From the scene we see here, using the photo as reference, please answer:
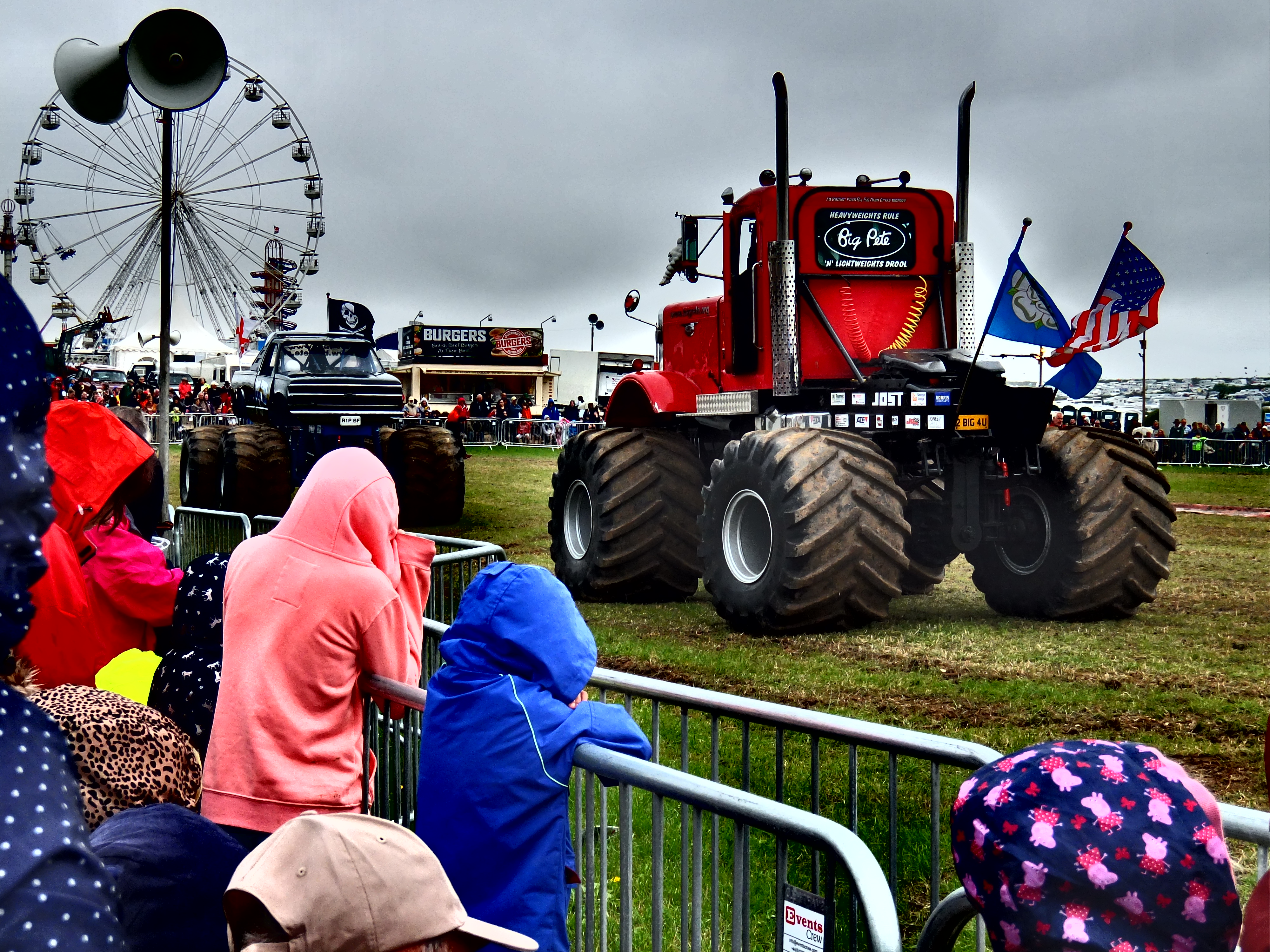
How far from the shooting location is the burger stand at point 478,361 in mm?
74188

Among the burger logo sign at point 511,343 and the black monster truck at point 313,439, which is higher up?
the burger logo sign at point 511,343

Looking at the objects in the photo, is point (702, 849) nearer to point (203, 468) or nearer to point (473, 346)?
point (203, 468)

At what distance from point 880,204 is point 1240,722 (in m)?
5.23

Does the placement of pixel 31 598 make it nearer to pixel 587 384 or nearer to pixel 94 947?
pixel 94 947

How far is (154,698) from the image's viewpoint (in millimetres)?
3812

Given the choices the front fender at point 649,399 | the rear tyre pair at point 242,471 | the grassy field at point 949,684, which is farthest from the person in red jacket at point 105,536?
the rear tyre pair at point 242,471

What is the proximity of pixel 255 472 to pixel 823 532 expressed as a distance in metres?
11.2

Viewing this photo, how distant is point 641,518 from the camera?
1020 centimetres

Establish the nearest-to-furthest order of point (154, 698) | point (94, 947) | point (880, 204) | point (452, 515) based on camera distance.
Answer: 1. point (94, 947)
2. point (154, 698)
3. point (880, 204)
4. point (452, 515)

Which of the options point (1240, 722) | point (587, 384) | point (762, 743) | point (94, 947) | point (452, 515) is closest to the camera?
point (94, 947)

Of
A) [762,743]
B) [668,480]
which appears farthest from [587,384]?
[762,743]

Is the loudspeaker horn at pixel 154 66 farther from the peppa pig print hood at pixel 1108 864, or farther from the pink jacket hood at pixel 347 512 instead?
the peppa pig print hood at pixel 1108 864

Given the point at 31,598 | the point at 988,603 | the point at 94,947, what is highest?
the point at 31,598

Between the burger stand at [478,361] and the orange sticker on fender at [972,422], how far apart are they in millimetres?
65190
